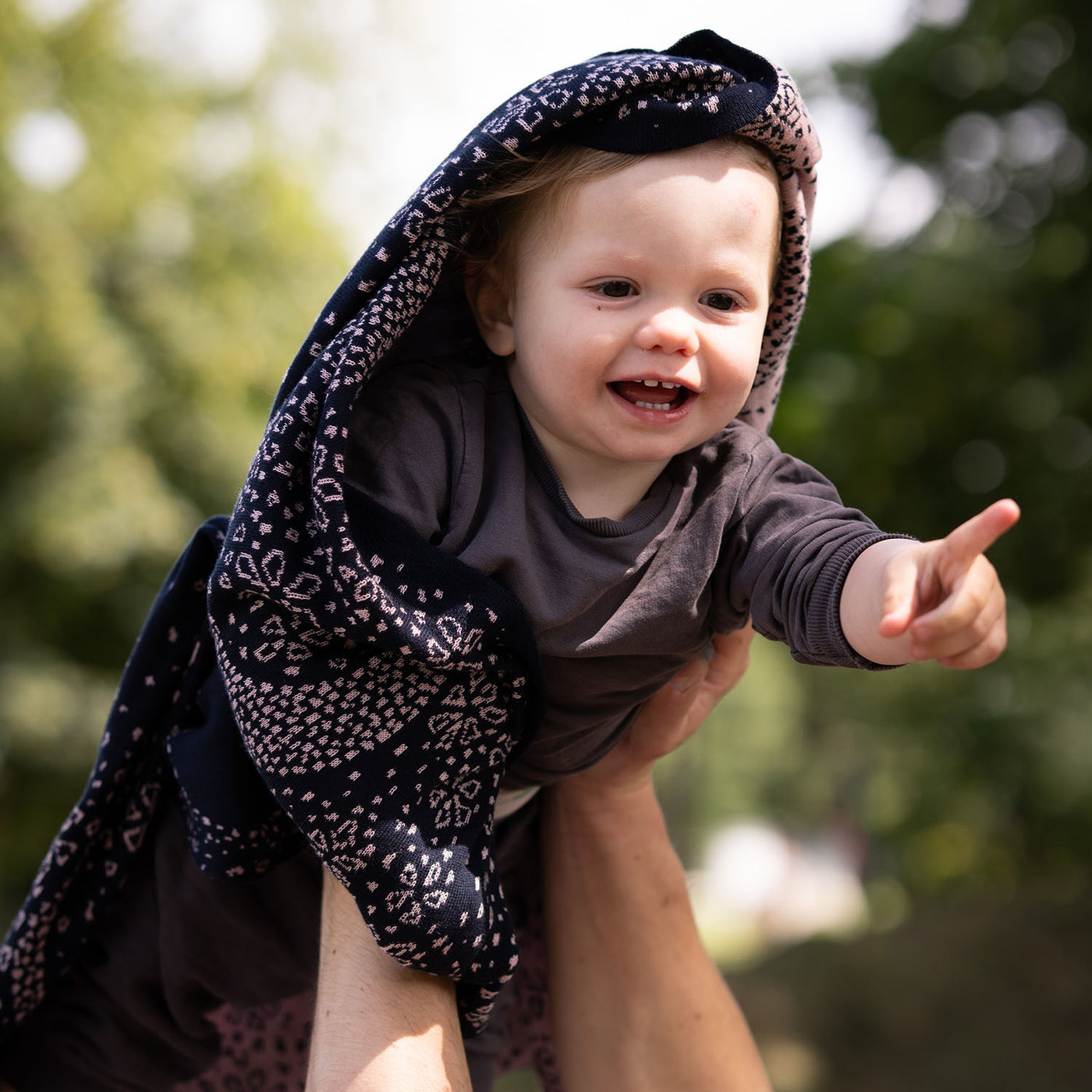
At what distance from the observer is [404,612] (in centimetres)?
132

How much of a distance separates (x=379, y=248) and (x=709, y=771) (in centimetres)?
2650

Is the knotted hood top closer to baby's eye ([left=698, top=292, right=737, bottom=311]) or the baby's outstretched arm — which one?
baby's eye ([left=698, top=292, right=737, bottom=311])

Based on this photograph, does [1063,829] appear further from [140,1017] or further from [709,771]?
[709,771]

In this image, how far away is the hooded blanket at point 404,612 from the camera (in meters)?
1.34

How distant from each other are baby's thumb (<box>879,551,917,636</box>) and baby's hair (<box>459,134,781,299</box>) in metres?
0.55

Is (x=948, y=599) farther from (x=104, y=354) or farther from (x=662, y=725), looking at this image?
(x=104, y=354)

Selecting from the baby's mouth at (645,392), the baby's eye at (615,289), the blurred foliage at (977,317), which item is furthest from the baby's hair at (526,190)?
the blurred foliage at (977,317)

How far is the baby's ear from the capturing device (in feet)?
5.04

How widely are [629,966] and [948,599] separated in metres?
1.03

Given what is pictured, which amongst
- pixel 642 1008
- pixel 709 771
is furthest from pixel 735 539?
pixel 709 771

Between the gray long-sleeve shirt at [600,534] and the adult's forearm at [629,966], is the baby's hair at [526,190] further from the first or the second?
the adult's forearm at [629,966]

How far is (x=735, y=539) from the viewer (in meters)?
1.51

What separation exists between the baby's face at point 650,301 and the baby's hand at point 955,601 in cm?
39

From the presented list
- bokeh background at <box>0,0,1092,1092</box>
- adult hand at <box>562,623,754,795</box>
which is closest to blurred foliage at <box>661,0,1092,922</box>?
bokeh background at <box>0,0,1092,1092</box>
